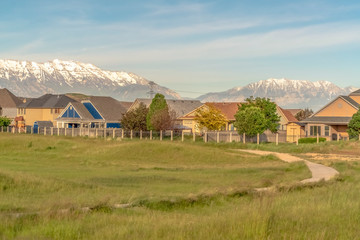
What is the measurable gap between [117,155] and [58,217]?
29057mm

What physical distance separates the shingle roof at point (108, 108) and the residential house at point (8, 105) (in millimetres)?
39642

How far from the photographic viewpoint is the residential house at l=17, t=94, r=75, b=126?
110 meters

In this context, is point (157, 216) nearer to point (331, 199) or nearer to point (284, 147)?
point (331, 199)

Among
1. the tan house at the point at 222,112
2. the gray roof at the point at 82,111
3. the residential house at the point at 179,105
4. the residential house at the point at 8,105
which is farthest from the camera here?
the residential house at the point at 8,105

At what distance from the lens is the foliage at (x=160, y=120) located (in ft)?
227

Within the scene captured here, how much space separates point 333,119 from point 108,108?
4282cm

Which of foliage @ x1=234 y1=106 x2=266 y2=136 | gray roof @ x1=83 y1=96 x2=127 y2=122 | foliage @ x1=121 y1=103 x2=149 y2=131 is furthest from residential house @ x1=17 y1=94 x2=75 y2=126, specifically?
foliage @ x1=234 y1=106 x2=266 y2=136

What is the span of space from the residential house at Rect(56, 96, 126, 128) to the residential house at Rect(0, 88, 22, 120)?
3719cm

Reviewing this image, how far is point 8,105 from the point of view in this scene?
130000 mm

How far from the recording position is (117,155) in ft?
136

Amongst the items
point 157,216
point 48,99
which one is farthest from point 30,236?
point 48,99

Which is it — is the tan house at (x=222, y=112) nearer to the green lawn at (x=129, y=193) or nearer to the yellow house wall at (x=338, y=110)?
the yellow house wall at (x=338, y=110)

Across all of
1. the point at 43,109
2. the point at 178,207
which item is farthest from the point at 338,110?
the point at 43,109

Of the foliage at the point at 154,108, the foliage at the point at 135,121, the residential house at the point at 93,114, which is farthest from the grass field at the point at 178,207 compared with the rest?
the residential house at the point at 93,114
